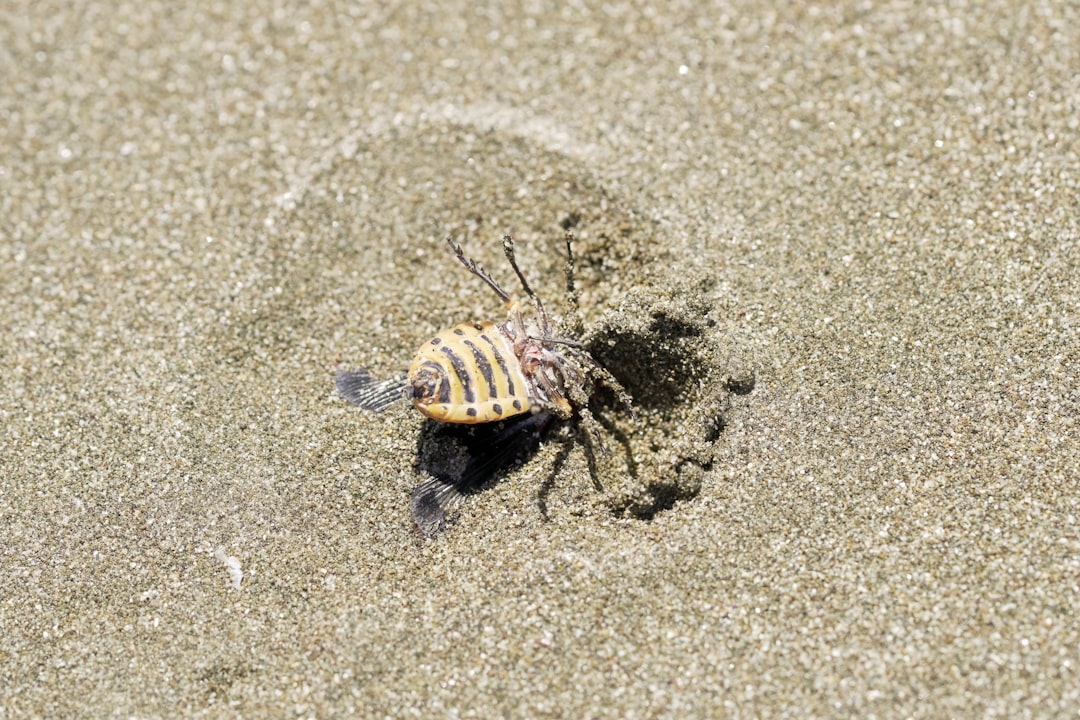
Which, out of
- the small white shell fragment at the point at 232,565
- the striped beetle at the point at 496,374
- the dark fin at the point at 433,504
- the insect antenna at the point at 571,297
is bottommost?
the small white shell fragment at the point at 232,565

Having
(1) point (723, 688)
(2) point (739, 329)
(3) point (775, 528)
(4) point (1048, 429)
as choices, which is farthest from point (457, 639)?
(4) point (1048, 429)

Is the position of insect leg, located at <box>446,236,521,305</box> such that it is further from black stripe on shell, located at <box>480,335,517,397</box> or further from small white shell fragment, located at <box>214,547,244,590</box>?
small white shell fragment, located at <box>214,547,244,590</box>

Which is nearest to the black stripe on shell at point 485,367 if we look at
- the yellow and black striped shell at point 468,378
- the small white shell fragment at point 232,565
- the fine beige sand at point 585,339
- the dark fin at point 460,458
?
the yellow and black striped shell at point 468,378

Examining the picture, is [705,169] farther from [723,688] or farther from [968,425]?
[723,688]

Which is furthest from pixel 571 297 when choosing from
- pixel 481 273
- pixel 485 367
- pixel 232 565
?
pixel 232 565

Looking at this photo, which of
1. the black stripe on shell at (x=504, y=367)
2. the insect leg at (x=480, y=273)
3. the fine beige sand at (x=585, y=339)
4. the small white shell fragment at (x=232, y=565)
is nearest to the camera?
the fine beige sand at (x=585, y=339)

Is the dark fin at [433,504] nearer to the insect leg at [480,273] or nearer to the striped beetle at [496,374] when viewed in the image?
the striped beetle at [496,374]

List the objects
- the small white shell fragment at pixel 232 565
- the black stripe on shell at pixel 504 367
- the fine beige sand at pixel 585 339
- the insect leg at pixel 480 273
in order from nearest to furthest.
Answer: the fine beige sand at pixel 585 339, the small white shell fragment at pixel 232 565, the black stripe on shell at pixel 504 367, the insect leg at pixel 480 273
